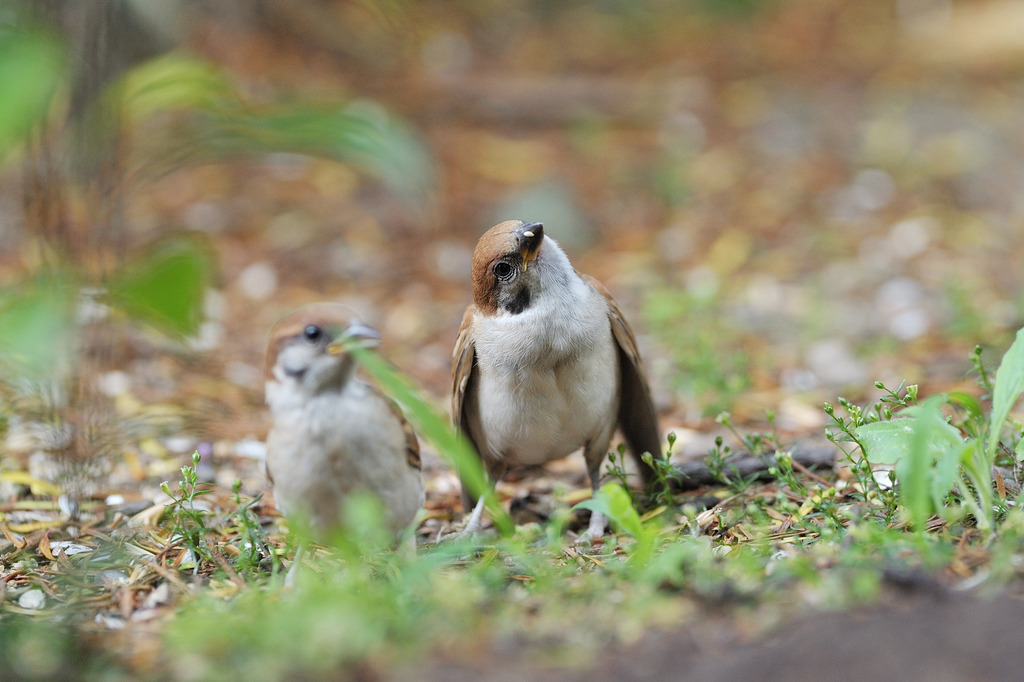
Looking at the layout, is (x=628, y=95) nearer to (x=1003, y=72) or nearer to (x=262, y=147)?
(x=1003, y=72)

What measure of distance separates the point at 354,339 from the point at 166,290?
98 centimetres

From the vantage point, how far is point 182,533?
3.75 m

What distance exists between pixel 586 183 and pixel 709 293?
2.63 metres

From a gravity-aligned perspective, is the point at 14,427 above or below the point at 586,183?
below

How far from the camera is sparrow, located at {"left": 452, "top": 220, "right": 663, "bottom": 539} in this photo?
13.5 ft

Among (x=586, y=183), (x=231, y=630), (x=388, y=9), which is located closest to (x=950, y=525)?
(x=231, y=630)

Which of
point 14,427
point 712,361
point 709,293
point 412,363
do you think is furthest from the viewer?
point 709,293

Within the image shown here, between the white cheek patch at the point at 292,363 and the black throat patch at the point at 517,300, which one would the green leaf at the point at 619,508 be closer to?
the black throat patch at the point at 517,300

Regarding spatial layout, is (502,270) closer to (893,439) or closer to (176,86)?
(176,86)

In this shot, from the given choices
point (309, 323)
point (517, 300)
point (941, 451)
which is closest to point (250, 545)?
point (309, 323)

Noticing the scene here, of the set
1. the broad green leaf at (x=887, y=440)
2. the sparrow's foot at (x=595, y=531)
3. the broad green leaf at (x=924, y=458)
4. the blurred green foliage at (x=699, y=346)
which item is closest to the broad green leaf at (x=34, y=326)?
the sparrow's foot at (x=595, y=531)

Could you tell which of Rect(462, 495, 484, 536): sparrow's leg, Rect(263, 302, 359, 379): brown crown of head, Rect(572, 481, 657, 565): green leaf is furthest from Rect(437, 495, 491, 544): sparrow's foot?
Rect(572, 481, 657, 565): green leaf

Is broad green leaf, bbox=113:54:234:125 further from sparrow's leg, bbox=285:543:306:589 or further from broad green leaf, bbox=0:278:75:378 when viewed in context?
sparrow's leg, bbox=285:543:306:589

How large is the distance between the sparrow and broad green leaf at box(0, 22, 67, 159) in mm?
1851
